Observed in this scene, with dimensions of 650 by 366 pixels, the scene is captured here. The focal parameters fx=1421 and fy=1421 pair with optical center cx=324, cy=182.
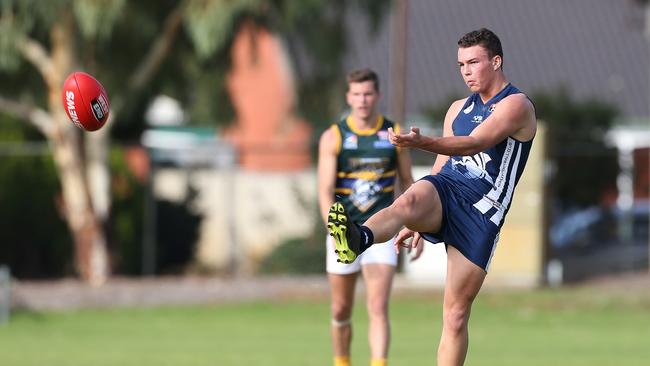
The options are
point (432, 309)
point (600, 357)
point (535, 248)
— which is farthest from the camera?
point (535, 248)

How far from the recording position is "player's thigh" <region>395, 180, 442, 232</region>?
873cm

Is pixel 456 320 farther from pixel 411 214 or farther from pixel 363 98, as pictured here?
pixel 363 98

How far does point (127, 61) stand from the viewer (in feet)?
85.1

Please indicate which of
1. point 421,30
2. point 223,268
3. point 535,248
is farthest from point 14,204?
point 421,30

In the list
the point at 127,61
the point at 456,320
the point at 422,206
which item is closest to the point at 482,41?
the point at 422,206

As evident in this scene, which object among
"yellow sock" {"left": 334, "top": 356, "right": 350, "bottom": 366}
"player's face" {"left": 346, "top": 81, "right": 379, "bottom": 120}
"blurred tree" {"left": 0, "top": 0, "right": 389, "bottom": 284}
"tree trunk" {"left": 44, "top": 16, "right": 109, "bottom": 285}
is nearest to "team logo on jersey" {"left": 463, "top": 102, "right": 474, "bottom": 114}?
"player's face" {"left": 346, "top": 81, "right": 379, "bottom": 120}

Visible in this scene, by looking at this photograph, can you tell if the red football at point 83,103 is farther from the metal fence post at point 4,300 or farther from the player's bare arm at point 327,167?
the metal fence post at point 4,300

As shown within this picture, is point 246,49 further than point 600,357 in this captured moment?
Yes

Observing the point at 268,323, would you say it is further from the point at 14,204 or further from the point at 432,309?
the point at 14,204

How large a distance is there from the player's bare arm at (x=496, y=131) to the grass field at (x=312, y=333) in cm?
637

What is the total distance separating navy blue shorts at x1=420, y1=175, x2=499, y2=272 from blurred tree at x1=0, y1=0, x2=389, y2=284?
610 inches

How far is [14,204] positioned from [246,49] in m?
5.40

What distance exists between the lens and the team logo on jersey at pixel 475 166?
899cm

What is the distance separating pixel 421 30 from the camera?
43656mm
